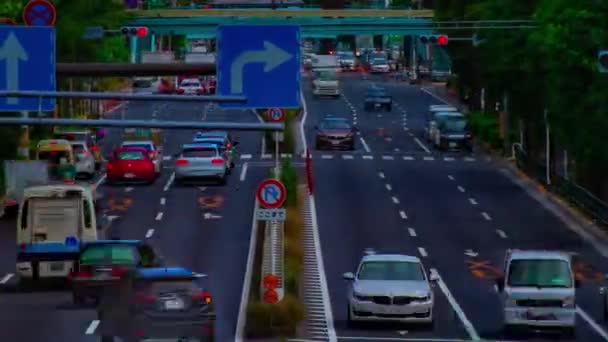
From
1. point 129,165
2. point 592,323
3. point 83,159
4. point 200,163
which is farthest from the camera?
point 83,159

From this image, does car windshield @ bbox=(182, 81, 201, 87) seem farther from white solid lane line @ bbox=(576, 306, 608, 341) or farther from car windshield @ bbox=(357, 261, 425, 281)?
car windshield @ bbox=(357, 261, 425, 281)

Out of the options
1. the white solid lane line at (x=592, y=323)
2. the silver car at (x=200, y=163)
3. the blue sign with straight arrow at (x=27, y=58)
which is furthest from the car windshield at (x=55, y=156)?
the blue sign with straight arrow at (x=27, y=58)

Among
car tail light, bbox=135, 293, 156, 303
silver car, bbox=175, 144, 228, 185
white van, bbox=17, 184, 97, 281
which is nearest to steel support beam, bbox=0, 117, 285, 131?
car tail light, bbox=135, 293, 156, 303

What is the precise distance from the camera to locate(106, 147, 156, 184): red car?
210 feet

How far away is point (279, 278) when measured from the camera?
34.3 meters

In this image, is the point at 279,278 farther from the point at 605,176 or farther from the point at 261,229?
the point at 605,176

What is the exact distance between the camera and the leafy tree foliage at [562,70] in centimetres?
4894

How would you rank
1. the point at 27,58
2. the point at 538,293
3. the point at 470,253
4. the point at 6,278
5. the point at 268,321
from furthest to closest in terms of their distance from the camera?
the point at 470,253 → the point at 6,278 → the point at 538,293 → the point at 268,321 → the point at 27,58

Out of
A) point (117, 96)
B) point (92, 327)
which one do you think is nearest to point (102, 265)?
point (92, 327)

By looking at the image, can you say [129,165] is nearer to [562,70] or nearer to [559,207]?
[559,207]

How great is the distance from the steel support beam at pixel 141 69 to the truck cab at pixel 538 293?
43.1ft

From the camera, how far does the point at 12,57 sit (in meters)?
22.8

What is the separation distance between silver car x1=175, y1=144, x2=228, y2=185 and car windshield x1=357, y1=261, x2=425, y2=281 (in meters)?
28.6

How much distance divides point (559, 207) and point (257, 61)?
37.6 metres
